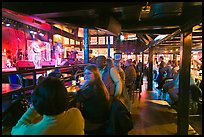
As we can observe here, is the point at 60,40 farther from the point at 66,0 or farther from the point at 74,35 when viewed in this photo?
the point at 66,0

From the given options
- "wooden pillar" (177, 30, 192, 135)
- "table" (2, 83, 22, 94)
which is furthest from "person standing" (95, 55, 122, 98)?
"table" (2, 83, 22, 94)

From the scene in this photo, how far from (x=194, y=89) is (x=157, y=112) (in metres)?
1.18

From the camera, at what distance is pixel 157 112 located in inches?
187

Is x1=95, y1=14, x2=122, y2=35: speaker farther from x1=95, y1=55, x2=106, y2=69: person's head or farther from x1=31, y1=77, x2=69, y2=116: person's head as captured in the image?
x1=31, y1=77, x2=69, y2=116: person's head

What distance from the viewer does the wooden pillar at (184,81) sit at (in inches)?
117

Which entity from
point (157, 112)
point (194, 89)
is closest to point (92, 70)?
point (194, 89)

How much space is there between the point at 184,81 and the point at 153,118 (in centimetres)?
158

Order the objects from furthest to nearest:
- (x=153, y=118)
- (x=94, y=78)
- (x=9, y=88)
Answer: (x=153, y=118) → (x=9, y=88) → (x=94, y=78)

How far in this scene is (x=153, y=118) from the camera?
4.27 meters

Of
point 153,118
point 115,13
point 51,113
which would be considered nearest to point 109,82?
point 115,13

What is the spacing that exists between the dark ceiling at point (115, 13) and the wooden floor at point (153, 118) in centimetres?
196

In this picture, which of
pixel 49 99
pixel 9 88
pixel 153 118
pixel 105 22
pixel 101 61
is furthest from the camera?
pixel 153 118

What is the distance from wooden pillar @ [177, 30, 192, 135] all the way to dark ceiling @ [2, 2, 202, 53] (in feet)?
0.81

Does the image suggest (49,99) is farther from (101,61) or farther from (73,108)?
(101,61)
